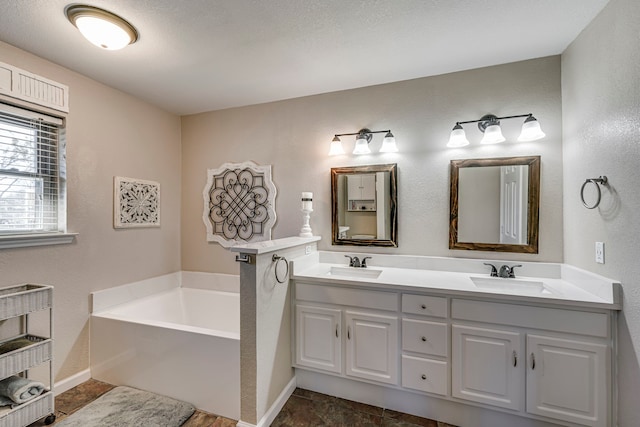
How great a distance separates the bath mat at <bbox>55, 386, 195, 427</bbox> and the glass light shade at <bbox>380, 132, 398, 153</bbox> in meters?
2.43

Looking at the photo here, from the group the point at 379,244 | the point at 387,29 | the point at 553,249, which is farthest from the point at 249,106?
the point at 553,249

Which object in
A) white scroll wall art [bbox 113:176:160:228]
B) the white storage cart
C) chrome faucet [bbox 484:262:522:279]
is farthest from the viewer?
white scroll wall art [bbox 113:176:160:228]

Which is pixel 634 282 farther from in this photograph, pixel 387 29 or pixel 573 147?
pixel 387 29

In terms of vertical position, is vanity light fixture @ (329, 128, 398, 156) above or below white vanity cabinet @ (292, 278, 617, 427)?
above

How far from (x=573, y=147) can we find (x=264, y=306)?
2323 millimetres

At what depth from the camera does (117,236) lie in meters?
2.61

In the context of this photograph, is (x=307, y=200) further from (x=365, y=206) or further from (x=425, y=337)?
(x=425, y=337)

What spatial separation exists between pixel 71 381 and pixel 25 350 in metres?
0.70

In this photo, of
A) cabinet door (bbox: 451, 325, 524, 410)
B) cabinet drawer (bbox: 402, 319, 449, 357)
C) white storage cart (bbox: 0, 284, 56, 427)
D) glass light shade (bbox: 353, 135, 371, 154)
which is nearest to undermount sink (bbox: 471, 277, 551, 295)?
cabinet door (bbox: 451, 325, 524, 410)

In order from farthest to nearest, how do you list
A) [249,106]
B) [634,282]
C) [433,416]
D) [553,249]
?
[249,106] < [553,249] < [433,416] < [634,282]

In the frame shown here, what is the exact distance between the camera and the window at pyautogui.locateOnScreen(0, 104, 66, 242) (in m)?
1.93

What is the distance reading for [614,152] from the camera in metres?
1.54

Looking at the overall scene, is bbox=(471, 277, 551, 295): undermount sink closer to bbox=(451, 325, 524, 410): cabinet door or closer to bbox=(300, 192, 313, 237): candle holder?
bbox=(451, 325, 524, 410): cabinet door

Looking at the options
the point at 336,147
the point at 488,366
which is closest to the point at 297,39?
the point at 336,147
